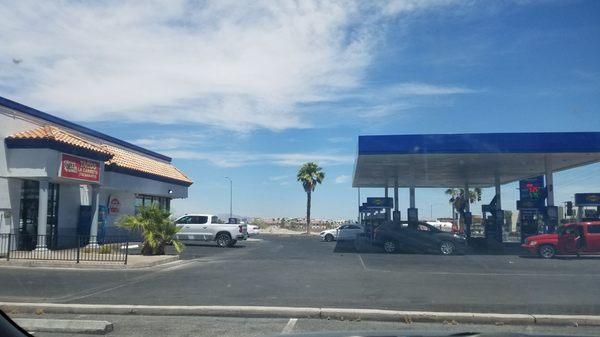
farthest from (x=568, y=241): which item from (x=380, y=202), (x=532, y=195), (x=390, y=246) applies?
(x=380, y=202)

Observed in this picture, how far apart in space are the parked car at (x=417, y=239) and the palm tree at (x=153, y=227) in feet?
33.2

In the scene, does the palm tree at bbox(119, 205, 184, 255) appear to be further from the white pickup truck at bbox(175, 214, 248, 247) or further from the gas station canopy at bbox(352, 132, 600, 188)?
the gas station canopy at bbox(352, 132, 600, 188)

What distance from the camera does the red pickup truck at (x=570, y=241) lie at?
2502 cm

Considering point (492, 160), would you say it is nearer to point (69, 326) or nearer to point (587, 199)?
point (587, 199)

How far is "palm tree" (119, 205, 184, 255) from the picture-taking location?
74.9 feet

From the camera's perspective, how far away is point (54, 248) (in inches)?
987

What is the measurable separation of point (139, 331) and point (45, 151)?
1562 cm

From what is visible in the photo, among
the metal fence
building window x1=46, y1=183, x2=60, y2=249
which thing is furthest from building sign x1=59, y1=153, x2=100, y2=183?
the metal fence

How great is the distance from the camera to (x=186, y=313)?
11211mm

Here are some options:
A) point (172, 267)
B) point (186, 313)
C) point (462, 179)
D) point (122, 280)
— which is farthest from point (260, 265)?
point (462, 179)

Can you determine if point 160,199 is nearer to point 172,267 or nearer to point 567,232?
point 172,267

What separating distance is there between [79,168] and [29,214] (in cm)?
273

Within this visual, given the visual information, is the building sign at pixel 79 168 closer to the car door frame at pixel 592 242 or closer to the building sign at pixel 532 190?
the car door frame at pixel 592 242

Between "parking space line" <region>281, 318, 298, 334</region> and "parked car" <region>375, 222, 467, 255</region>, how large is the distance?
1729 centimetres
